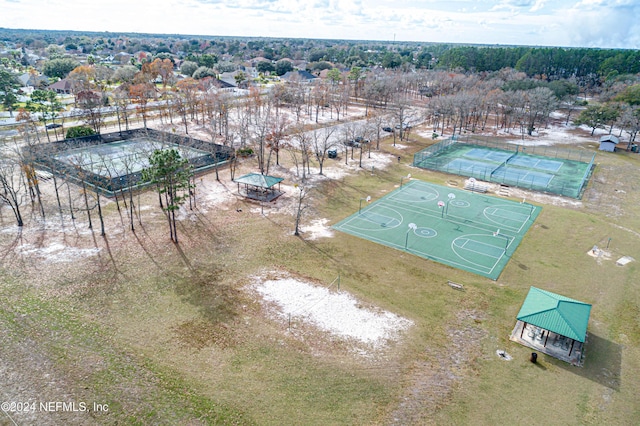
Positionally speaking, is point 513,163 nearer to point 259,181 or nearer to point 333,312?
point 259,181

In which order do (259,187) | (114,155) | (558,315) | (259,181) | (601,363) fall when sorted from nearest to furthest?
(601,363) < (558,315) < (259,181) < (259,187) < (114,155)

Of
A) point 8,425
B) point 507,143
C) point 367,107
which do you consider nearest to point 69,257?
point 8,425

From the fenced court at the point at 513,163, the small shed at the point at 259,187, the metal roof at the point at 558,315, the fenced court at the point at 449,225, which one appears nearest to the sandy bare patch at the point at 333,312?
the metal roof at the point at 558,315

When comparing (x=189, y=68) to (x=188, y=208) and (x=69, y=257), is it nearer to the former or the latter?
(x=188, y=208)

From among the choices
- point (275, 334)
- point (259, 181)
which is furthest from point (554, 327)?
point (259, 181)

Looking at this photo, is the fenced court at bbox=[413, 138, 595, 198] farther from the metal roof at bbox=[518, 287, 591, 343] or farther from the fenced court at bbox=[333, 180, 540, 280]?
the metal roof at bbox=[518, 287, 591, 343]

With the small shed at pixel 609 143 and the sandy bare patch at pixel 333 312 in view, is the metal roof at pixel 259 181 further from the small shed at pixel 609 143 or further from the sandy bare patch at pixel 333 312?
the small shed at pixel 609 143

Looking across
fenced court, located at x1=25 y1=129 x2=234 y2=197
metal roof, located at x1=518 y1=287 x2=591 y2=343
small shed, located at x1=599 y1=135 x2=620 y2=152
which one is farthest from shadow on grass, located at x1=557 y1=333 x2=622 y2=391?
small shed, located at x1=599 y1=135 x2=620 y2=152
